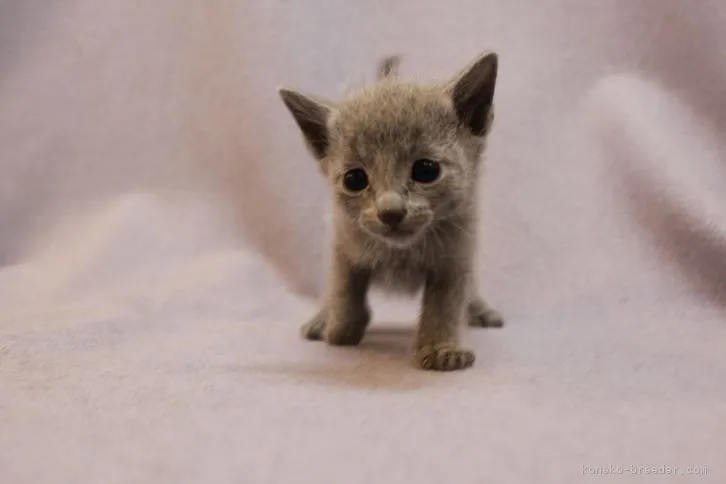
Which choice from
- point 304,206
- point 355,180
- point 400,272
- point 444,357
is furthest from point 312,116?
point 304,206

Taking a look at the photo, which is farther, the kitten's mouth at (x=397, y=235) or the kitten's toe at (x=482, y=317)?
the kitten's toe at (x=482, y=317)

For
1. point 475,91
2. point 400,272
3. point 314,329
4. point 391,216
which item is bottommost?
point 314,329

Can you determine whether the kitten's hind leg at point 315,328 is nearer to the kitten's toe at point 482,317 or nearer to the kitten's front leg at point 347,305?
the kitten's front leg at point 347,305

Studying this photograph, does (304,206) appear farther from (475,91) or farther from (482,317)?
(475,91)

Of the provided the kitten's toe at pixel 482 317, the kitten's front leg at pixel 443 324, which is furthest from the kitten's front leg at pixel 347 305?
the kitten's toe at pixel 482 317

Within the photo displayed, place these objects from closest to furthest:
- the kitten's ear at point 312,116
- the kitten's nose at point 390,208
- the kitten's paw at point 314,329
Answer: the kitten's nose at point 390,208 → the kitten's ear at point 312,116 → the kitten's paw at point 314,329

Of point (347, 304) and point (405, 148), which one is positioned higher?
point (405, 148)
